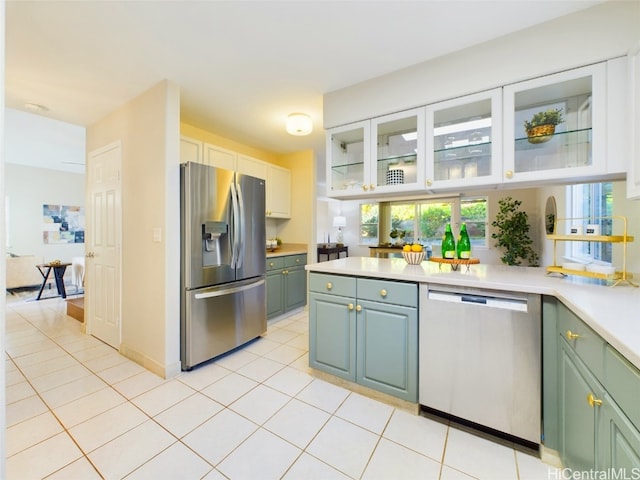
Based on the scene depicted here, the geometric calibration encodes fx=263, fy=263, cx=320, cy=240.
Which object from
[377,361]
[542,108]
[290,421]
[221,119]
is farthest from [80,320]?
[542,108]

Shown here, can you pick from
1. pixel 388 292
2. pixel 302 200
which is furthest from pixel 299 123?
pixel 388 292

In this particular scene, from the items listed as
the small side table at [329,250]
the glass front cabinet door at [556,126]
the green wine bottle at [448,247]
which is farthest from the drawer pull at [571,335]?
the small side table at [329,250]

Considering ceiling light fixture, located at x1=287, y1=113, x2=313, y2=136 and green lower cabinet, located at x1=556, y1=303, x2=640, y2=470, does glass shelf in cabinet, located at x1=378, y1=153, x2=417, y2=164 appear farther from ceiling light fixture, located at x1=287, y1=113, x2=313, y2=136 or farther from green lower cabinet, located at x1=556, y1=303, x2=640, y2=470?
green lower cabinet, located at x1=556, y1=303, x2=640, y2=470

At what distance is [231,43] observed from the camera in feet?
5.82

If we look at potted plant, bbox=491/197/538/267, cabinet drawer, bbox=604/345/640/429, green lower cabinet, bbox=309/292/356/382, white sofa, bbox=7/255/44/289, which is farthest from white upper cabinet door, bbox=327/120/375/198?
white sofa, bbox=7/255/44/289

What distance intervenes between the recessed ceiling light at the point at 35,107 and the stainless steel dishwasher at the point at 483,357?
151 inches

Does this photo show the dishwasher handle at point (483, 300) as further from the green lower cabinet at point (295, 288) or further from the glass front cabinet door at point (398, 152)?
the green lower cabinet at point (295, 288)

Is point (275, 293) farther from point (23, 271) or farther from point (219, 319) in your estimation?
point (23, 271)

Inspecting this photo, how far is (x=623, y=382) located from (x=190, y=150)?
3.27 meters

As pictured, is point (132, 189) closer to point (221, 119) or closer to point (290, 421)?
point (221, 119)

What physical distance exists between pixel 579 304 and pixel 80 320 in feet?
16.2

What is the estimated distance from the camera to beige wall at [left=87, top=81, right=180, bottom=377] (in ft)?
7.16

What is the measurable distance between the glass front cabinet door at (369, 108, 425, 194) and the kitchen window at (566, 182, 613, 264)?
1071 mm

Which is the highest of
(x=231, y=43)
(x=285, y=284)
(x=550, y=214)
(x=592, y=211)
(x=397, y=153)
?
(x=231, y=43)
